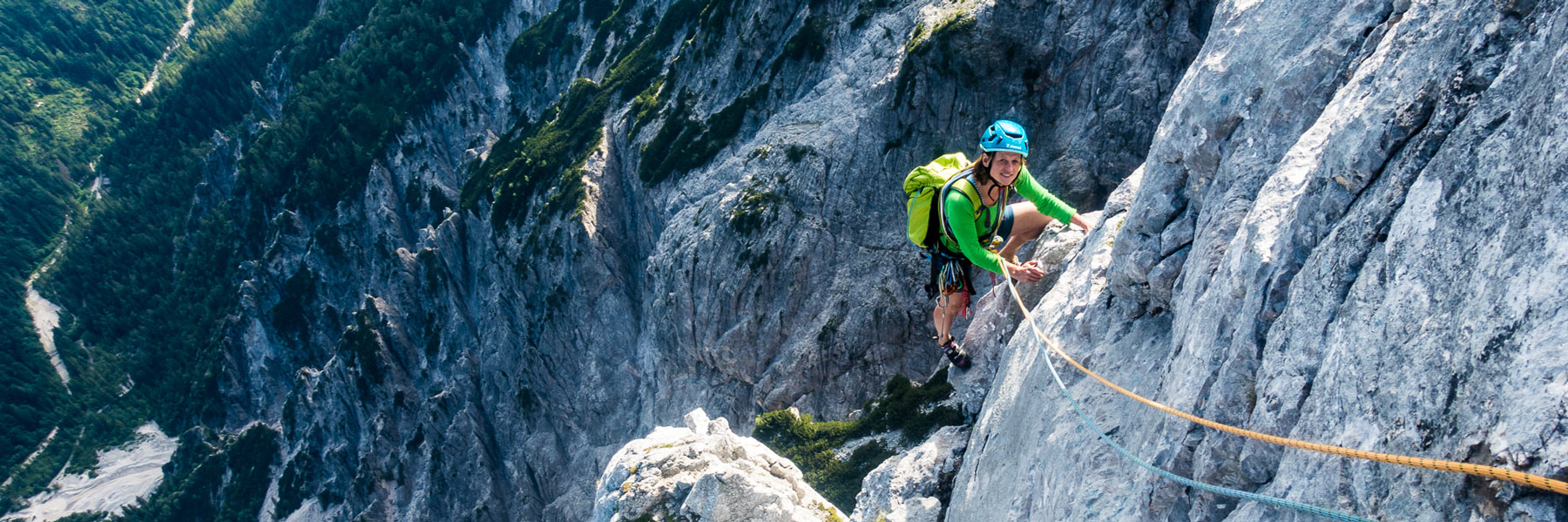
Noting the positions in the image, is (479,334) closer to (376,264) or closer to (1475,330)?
(376,264)

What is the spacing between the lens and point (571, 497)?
45.2 metres

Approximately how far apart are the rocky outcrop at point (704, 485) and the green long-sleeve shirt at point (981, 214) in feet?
18.2

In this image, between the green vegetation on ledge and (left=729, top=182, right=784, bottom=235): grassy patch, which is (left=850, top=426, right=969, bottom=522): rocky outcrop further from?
the green vegetation on ledge

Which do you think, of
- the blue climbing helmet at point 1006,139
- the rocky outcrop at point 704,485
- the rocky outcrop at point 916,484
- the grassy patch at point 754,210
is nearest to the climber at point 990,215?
the blue climbing helmet at point 1006,139

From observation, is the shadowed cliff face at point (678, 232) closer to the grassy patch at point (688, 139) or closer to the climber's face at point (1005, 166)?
the grassy patch at point (688, 139)

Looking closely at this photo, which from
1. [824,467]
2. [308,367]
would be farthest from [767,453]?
[308,367]

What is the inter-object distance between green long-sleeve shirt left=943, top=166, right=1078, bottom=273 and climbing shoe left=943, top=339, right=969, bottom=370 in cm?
438

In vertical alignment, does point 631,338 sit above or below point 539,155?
below

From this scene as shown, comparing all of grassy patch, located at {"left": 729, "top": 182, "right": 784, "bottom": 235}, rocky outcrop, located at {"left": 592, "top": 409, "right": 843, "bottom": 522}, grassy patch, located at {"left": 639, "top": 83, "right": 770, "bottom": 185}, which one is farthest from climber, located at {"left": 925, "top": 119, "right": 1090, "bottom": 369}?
grassy patch, located at {"left": 639, "top": 83, "right": 770, "bottom": 185}

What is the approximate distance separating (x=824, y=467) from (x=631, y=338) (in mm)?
24520

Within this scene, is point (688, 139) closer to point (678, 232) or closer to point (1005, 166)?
point (678, 232)

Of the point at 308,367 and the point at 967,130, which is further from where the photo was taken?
the point at 308,367

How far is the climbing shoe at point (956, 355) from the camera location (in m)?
15.4

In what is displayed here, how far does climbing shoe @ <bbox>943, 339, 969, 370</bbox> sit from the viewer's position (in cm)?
1535
